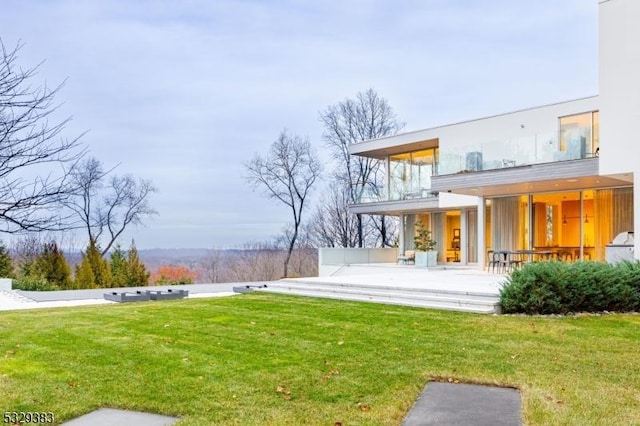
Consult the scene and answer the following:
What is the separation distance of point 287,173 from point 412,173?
10094 millimetres

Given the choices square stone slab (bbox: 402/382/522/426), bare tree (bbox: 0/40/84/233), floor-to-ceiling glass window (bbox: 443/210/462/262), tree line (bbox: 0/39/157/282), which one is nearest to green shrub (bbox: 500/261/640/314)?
square stone slab (bbox: 402/382/522/426)

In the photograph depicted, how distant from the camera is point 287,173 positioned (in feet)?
114

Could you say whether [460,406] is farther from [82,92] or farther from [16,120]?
[82,92]

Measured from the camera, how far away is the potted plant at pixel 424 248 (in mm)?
23812

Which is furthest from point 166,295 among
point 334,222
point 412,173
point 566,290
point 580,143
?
point 334,222

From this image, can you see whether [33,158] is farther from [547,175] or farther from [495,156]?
[495,156]

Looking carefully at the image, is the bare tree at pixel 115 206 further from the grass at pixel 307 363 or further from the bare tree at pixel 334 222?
the grass at pixel 307 363

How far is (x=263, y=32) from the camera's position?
75.0 ft

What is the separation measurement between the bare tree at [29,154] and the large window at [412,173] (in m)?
20.9

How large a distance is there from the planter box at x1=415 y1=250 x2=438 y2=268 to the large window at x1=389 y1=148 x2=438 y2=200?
3.13 m

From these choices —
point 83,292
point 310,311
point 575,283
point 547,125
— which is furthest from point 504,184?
point 83,292

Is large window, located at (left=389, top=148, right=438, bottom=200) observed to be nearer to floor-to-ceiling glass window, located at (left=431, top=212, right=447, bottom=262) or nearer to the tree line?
floor-to-ceiling glass window, located at (left=431, top=212, right=447, bottom=262)

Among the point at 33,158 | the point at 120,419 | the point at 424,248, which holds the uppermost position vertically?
→ the point at 33,158

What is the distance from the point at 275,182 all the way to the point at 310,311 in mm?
24760
